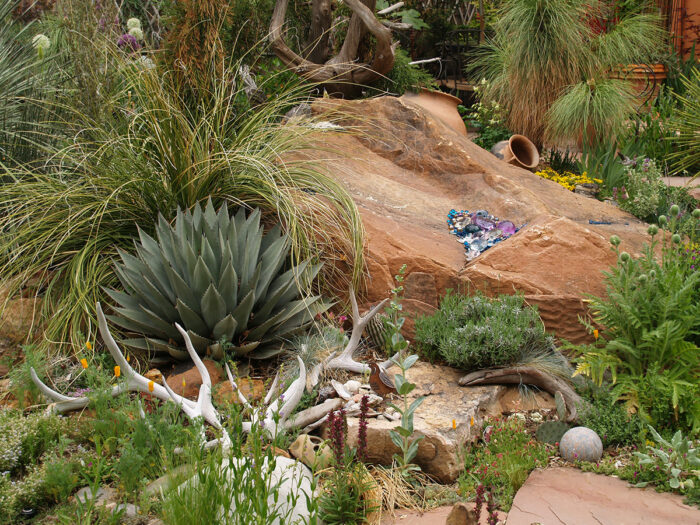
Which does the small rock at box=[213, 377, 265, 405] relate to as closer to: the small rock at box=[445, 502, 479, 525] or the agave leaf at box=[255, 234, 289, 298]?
the agave leaf at box=[255, 234, 289, 298]

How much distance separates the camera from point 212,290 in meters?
3.64

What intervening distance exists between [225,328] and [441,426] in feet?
4.20

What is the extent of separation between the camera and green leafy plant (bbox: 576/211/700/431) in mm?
3504

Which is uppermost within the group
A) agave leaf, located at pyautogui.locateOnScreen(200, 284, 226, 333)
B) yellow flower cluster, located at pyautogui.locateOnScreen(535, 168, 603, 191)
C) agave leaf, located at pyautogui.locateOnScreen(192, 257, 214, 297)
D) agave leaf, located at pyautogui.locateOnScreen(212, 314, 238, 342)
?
agave leaf, located at pyautogui.locateOnScreen(192, 257, 214, 297)

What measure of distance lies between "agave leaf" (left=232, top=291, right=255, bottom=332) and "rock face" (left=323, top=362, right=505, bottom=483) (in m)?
0.83

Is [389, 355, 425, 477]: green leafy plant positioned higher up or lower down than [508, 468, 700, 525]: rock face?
higher up

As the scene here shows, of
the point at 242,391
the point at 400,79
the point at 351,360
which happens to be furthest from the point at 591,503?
the point at 400,79

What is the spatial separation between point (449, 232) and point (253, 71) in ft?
11.3

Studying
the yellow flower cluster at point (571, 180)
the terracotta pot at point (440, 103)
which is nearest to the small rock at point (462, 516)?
the yellow flower cluster at point (571, 180)

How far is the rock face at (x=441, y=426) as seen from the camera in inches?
127

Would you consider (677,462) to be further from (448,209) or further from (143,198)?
(143,198)

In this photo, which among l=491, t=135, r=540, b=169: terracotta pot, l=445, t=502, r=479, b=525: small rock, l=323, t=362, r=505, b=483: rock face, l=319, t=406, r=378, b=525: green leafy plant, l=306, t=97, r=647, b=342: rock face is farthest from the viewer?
l=491, t=135, r=540, b=169: terracotta pot

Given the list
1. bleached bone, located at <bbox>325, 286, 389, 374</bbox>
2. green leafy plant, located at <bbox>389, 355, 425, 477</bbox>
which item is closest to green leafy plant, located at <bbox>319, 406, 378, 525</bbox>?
green leafy plant, located at <bbox>389, 355, 425, 477</bbox>

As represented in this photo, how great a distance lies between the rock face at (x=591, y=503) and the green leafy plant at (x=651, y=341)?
1.78 feet
